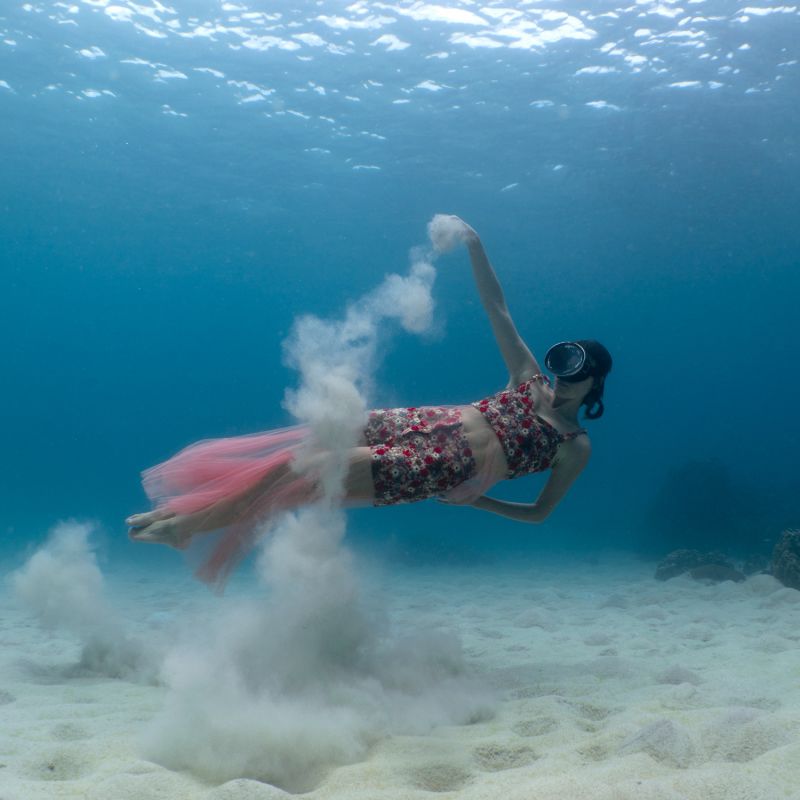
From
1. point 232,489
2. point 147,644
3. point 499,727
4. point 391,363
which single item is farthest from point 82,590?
point 391,363

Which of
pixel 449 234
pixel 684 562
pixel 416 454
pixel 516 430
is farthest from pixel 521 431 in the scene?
pixel 684 562

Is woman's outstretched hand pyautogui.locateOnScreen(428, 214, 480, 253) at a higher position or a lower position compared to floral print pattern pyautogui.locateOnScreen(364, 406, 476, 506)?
higher

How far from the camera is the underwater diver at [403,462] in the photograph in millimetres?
3990

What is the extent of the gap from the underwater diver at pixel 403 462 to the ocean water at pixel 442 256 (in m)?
0.42

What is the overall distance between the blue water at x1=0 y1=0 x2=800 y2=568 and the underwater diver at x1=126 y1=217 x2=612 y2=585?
31.0 inches

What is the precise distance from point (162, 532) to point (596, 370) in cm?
315

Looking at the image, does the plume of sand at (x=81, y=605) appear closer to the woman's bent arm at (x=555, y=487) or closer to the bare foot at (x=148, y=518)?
the bare foot at (x=148, y=518)

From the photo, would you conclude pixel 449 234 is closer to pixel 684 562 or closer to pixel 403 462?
pixel 403 462

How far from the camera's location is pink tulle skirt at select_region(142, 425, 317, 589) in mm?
4008

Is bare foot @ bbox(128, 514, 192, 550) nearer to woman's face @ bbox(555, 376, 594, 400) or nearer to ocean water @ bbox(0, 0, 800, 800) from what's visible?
ocean water @ bbox(0, 0, 800, 800)

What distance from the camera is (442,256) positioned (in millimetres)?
8164

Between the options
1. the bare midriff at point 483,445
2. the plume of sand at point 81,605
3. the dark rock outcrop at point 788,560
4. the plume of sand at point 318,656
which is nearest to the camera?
the plume of sand at point 318,656

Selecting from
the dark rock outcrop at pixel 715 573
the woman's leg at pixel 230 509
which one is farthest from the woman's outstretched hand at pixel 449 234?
the dark rock outcrop at pixel 715 573

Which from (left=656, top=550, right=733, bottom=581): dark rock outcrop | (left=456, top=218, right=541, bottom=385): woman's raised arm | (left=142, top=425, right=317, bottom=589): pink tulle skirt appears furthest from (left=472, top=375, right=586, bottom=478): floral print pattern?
(left=656, top=550, right=733, bottom=581): dark rock outcrop
